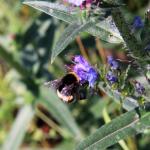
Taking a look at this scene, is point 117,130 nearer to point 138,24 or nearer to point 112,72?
point 112,72

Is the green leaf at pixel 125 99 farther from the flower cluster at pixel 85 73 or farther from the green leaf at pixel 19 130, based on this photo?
the green leaf at pixel 19 130

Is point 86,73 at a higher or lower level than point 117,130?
higher

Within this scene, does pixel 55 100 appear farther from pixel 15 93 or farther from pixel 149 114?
pixel 149 114

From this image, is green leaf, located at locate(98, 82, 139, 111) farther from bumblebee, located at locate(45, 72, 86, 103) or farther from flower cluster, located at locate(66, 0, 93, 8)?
flower cluster, located at locate(66, 0, 93, 8)

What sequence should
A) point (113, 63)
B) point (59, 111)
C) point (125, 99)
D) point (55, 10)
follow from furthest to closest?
point (59, 111) → point (125, 99) → point (113, 63) → point (55, 10)

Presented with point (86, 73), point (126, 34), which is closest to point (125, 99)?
point (86, 73)

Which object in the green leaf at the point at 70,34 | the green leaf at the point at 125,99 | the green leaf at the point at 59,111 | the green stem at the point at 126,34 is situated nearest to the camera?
the green leaf at the point at 70,34

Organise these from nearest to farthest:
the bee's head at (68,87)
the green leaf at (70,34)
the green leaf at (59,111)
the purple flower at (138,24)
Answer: the green leaf at (70,34), the bee's head at (68,87), the purple flower at (138,24), the green leaf at (59,111)

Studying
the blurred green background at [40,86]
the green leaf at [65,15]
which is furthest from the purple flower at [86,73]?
the blurred green background at [40,86]
